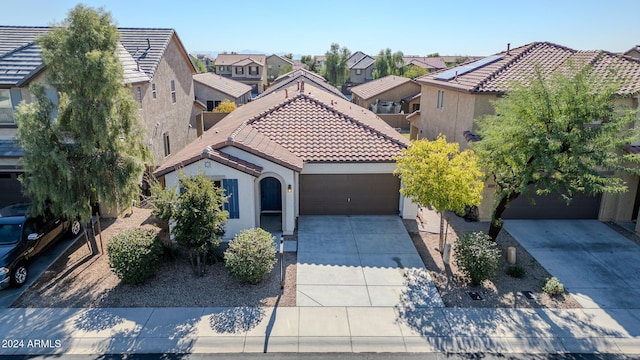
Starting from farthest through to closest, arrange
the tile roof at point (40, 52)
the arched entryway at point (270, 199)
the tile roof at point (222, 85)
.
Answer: the tile roof at point (222, 85) < the arched entryway at point (270, 199) < the tile roof at point (40, 52)

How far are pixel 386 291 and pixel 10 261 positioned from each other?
10.7 metres

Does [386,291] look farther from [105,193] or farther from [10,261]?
[10,261]

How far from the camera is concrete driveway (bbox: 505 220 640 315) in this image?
11.9 metres

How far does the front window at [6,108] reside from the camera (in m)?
16.1

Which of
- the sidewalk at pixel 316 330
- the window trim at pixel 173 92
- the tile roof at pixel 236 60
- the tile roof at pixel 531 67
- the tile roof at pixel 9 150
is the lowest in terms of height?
the sidewalk at pixel 316 330

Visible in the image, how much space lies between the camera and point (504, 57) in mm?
20859

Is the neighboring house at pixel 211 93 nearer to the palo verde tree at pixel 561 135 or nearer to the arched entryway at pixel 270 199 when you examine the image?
the arched entryway at pixel 270 199

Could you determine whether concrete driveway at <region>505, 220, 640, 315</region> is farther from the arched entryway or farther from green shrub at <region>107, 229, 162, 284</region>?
green shrub at <region>107, 229, 162, 284</region>

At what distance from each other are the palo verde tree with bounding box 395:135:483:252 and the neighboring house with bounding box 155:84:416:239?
278cm

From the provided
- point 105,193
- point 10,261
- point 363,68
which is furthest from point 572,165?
point 363,68

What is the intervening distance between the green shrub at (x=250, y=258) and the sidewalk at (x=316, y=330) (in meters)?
1.08

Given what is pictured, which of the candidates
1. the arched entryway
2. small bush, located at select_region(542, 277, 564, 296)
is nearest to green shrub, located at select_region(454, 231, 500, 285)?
small bush, located at select_region(542, 277, 564, 296)

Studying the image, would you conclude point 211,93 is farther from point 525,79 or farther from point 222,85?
point 525,79

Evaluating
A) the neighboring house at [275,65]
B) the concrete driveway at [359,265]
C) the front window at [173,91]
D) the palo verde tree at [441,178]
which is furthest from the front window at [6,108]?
the neighboring house at [275,65]
